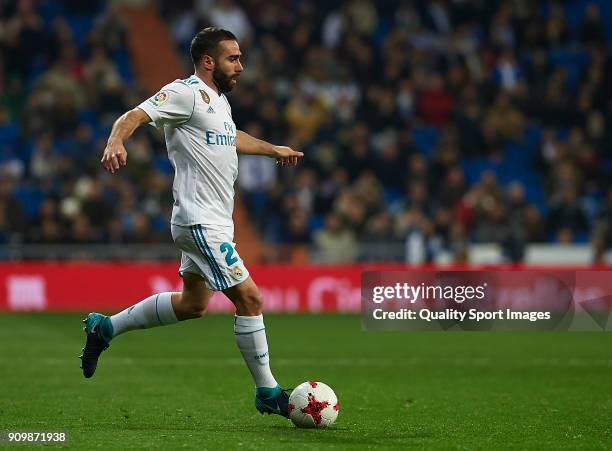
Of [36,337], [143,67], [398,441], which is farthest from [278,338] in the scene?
[143,67]

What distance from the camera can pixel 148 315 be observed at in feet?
26.3

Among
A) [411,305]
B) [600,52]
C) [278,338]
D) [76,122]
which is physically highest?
[600,52]

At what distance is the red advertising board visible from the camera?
1948 cm

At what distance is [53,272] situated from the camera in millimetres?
19562

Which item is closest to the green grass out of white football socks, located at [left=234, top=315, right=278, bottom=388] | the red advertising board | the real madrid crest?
white football socks, located at [left=234, top=315, right=278, bottom=388]

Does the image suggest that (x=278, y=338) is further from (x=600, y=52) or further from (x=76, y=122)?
(x=600, y=52)

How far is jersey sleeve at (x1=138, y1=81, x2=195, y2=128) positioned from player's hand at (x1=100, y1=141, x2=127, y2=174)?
1.71 feet

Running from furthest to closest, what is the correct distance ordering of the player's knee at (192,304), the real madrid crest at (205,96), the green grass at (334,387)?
the player's knee at (192,304), the real madrid crest at (205,96), the green grass at (334,387)

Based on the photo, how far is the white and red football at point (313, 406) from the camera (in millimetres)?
7367

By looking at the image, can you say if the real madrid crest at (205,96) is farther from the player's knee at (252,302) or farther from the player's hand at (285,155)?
the player's knee at (252,302)

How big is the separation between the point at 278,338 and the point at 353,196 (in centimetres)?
643

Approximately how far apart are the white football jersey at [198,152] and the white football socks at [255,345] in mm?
634

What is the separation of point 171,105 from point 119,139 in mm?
596

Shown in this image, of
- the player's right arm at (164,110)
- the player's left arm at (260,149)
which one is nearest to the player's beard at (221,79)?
the player's right arm at (164,110)
